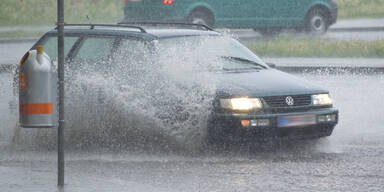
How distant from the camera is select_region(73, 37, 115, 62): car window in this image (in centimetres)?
1064

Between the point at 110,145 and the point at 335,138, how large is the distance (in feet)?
8.68

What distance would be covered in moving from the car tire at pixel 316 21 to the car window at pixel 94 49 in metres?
18.0

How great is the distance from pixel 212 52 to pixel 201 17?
1717 centimetres

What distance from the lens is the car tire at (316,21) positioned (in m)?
28.3

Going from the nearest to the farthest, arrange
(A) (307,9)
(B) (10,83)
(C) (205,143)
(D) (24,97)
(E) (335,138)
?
(D) (24,97) → (C) (205,143) → (E) (335,138) → (B) (10,83) → (A) (307,9)

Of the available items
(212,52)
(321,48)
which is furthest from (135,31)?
(321,48)

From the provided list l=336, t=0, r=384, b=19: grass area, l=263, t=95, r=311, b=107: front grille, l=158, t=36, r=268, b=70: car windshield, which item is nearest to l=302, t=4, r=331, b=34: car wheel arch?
l=336, t=0, r=384, b=19: grass area

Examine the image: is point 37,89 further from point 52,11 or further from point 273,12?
point 52,11

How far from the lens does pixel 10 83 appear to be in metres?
16.8

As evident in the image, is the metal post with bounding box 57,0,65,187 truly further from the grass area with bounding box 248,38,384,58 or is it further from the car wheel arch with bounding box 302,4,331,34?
the car wheel arch with bounding box 302,4,331,34

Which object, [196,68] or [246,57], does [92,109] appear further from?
[246,57]

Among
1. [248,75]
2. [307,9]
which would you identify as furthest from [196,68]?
[307,9]

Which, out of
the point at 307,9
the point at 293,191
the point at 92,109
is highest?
the point at 307,9

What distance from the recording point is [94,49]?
35.3ft
